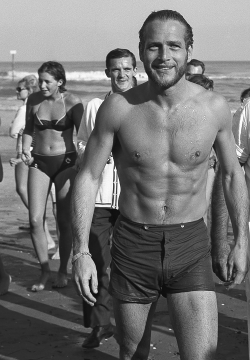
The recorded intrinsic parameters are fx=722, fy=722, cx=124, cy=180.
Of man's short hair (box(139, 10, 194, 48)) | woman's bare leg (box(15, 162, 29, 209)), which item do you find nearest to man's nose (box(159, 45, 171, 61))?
man's short hair (box(139, 10, 194, 48))

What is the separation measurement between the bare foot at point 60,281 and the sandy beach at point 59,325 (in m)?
0.05

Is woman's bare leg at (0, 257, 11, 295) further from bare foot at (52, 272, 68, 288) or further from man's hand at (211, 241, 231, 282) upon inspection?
man's hand at (211, 241, 231, 282)

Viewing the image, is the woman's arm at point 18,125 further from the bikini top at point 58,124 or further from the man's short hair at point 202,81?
the man's short hair at point 202,81

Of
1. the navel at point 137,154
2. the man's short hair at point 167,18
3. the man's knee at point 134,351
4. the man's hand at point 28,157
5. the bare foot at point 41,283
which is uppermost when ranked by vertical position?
the man's short hair at point 167,18

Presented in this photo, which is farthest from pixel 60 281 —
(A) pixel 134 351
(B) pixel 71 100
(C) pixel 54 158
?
(A) pixel 134 351

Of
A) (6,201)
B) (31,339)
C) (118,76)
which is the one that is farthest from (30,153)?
(6,201)

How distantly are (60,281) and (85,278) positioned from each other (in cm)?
347

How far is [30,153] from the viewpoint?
7191 millimetres

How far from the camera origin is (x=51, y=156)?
23.2ft

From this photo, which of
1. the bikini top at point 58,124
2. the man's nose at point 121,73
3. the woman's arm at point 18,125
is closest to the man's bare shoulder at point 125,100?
the man's nose at point 121,73

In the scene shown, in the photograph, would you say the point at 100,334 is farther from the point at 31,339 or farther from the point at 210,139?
the point at 210,139

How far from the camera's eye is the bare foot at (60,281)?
22.9 ft

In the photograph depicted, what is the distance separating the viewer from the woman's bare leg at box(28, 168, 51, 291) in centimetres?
694

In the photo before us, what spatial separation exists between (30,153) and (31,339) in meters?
2.20
